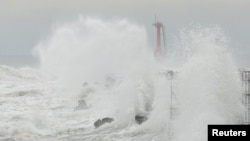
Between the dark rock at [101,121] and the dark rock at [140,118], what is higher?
the dark rock at [140,118]

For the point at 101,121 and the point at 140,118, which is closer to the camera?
the point at 140,118

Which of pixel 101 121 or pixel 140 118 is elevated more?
pixel 140 118

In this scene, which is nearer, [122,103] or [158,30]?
[122,103]

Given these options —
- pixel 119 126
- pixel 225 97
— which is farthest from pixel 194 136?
pixel 119 126

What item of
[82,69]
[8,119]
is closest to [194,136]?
[8,119]

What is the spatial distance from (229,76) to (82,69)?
28.0m

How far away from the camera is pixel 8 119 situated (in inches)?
765

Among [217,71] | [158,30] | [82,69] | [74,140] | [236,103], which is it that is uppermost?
[158,30]

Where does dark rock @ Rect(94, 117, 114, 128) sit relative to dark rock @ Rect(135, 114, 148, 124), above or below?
below

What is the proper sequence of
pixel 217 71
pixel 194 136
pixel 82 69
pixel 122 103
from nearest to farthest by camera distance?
pixel 194 136, pixel 217 71, pixel 122 103, pixel 82 69

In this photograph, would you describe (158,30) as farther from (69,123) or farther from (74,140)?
(74,140)

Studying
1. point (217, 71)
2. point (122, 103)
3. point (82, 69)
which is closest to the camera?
point (217, 71)

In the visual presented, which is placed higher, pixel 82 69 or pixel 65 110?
pixel 82 69

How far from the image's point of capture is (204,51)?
662 inches
